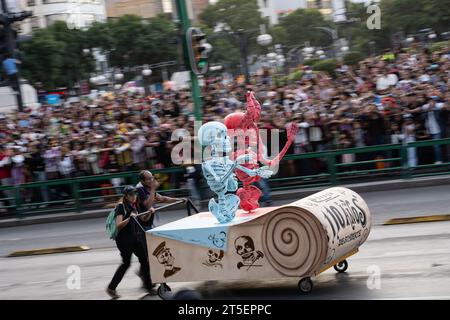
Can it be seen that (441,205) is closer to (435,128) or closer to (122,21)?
(435,128)

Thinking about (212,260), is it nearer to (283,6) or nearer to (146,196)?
(146,196)

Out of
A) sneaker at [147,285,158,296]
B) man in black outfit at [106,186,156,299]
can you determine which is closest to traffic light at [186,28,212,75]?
man in black outfit at [106,186,156,299]

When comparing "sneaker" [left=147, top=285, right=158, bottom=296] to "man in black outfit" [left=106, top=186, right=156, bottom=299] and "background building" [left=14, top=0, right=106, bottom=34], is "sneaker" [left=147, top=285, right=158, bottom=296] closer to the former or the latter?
"man in black outfit" [left=106, top=186, right=156, bottom=299]

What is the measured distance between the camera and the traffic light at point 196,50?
17016 millimetres

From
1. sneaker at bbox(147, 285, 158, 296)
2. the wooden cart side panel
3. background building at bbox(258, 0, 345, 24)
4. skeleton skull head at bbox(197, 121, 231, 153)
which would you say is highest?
background building at bbox(258, 0, 345, 24)

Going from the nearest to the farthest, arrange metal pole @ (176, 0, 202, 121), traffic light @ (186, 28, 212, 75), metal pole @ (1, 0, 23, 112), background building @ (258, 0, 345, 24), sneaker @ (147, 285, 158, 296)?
sneaker @ (147, 285, 158, 296) < traffic light @ (186, 28, 212, 75) < metal pole @ (176, 0, 202, 121) < metal pole @ (1, 0, 23, 112) < background building @ (258, 0, 345, 24)

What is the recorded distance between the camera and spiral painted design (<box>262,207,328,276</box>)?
8844mm

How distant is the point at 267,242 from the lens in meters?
9.15

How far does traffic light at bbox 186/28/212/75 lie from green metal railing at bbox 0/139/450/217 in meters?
3.16

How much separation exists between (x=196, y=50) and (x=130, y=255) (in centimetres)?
757

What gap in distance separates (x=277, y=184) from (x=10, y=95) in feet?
58.9
